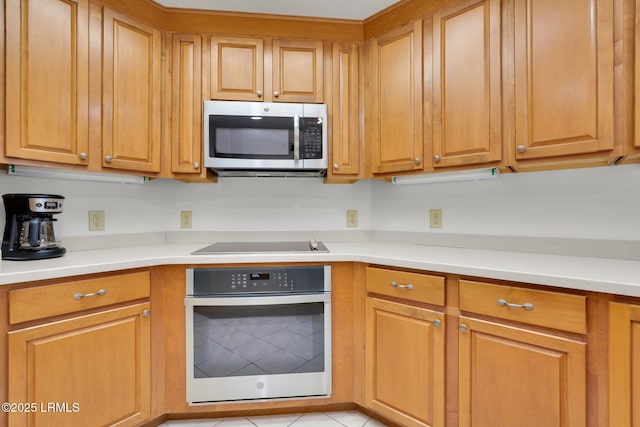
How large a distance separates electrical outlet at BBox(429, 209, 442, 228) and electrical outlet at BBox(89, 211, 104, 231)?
77.3 inches

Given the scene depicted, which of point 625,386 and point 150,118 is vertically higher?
point 150,118

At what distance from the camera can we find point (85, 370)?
47.6 inches

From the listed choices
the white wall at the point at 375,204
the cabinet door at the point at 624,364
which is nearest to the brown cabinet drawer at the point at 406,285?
the cabinet door at the point at 624,364

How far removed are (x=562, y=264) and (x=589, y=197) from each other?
0.44 meters

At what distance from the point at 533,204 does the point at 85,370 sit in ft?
7.13

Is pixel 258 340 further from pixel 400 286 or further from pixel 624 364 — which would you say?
pixel 624 364

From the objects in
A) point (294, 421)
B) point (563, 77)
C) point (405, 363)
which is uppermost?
point (563, 77)

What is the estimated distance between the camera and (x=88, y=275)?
1.22 metres

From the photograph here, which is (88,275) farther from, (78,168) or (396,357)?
(396,357)

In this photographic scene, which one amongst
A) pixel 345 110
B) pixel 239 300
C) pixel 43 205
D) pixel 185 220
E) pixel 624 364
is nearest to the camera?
pixel 624 364

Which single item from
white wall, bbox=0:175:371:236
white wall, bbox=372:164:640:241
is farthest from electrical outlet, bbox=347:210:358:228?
white wall, bbox=372:164:640:241

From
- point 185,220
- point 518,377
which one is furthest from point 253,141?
point 518,377

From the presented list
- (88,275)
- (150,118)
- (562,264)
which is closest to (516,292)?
(562,264)

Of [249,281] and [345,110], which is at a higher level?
[345,110]
